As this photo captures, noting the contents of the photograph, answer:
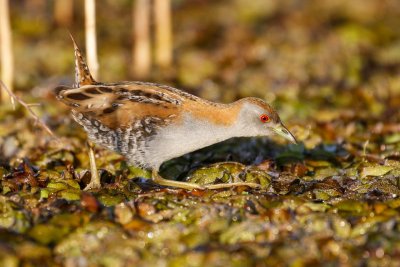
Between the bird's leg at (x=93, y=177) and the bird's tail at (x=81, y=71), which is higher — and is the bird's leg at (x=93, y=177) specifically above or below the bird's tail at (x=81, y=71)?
below

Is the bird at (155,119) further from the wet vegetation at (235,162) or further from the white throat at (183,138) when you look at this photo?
the wet vegetation at (235,162)

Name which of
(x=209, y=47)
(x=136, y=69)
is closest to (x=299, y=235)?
(x=136, y=69)

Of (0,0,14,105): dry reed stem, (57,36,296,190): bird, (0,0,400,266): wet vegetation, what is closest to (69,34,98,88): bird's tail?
(57,36,296,190): bird

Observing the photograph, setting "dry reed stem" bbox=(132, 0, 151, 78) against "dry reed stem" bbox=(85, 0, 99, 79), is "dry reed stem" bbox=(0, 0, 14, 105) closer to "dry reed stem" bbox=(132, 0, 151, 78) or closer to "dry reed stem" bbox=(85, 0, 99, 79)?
"dry reed stem" bbox=(85, 0, 99, 79)

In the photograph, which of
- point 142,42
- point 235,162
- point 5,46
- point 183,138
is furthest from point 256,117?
point 142,42

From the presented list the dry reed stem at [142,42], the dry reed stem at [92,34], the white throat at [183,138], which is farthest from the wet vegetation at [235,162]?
the dry reed stem at [92,34]

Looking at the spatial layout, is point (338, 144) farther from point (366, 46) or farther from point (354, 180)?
point (366, 46)
